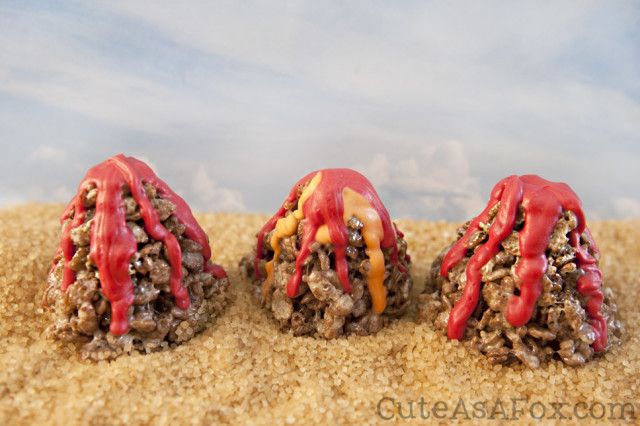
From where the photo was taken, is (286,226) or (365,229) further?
(286,226)

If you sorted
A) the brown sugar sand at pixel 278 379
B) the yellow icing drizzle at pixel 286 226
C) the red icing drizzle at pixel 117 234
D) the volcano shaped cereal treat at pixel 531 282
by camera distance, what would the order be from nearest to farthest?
the brown sugar sand at pixel 278 379, the red icing drizzle at pixel 117 234, the volcano shaped cereal treat at pixel 531 282, the yellow icing drizzle at pixel 286 226

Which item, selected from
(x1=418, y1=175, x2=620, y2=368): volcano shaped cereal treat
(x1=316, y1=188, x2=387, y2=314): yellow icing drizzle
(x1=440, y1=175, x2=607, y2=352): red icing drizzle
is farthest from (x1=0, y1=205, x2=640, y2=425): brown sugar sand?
(x1=316, y1=188, x2=387, y2=314): yellow icing drizzle

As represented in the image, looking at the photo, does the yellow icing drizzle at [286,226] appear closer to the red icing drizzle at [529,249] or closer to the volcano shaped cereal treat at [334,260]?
the volcano shaped cereal treat at [334,260]

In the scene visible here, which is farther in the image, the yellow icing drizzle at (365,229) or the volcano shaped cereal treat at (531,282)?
the yellow icing drizzle at (365,229)

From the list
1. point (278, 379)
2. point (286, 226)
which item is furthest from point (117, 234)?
point (278, 379)

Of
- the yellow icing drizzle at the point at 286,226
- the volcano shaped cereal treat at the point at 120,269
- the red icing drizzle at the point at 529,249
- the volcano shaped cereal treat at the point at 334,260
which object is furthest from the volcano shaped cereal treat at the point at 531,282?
the volcano shaped cereal treat at the point at 120,269

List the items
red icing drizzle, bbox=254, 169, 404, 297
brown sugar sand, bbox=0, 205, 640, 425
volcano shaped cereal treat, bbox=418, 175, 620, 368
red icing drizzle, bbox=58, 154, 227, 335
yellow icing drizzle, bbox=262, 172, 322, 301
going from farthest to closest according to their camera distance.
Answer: yellow icing drizzle, bbox=262, 172, 322, 301, red icing drizzle, bbox=254, 169, 404, 297, volcano shaped cereal treat, bbox=418, 175, 620, 368, red icing drizzle, bbox=58, 154, 227, 335, brown sugar sand, bbox=0, 205, 640, 425

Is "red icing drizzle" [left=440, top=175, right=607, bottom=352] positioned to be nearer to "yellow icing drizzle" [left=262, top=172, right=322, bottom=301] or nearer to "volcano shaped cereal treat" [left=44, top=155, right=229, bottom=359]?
"yellow icing drizzle" [left=262, top=172, right=322, bottom=301]

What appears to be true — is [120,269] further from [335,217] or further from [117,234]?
[335,217]
